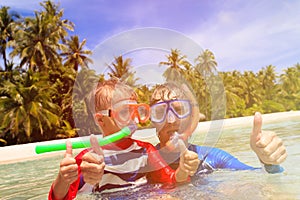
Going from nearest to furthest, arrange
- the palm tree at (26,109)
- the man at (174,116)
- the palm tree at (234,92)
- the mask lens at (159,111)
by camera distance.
→ the man at (174,116) → the mask lens at (159,111) → the palm tree at (26,109) → the palm tree at (234,92)

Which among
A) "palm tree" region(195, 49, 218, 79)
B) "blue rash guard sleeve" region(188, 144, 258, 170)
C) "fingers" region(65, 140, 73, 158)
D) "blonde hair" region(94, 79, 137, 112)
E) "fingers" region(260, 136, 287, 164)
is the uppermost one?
"palm tree" region(195, 49, 218, 79)

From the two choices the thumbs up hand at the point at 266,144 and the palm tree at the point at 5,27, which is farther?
the palm tree at the point at 5,27

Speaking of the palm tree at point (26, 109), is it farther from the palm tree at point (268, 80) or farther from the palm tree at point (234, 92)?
the palm tree at point (268, 80)

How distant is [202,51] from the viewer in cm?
193

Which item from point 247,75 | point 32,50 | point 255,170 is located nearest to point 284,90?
point 247,75

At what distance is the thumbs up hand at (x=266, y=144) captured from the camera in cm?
179

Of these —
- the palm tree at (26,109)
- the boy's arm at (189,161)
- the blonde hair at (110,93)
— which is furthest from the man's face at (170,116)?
the palm tree at (26,109)

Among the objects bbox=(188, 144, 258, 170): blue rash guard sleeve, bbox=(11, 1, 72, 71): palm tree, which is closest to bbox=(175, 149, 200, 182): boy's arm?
bbox=(188, 144, 258, 170): blue rash guard sleeve

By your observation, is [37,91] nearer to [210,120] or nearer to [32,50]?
[32,50]

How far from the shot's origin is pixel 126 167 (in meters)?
2.06

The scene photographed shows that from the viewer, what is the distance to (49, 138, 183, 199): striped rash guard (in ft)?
6.36

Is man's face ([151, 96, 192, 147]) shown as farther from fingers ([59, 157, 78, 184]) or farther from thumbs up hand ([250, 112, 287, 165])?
fingers ([59, 157, 78, 184])

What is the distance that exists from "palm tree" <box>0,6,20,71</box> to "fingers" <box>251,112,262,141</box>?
22.9 metres

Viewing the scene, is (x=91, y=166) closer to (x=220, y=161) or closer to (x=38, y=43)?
(x=220, y=161)
